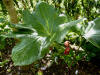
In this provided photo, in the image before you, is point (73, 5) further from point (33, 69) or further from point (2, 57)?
point (2, 57)

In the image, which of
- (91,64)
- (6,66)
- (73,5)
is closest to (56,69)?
(91,64)

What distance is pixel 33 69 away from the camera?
183 cm

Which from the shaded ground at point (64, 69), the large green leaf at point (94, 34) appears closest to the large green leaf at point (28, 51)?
the large green leaf at point (94, 34)

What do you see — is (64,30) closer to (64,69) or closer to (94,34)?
(94,34)

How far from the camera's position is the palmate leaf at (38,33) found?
0.95m

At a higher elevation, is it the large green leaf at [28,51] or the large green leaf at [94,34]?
the large green leaf at [94,34]

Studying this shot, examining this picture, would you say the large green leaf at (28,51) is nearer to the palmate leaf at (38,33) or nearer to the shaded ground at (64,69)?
the palmate leaf at (38,33)

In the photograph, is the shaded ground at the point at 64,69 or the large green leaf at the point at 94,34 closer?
the large green leaf at the point at 94,34

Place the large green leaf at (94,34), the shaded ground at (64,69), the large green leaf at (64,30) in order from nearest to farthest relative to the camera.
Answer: the large green leaf at (64,30) < the large green leaf at (94,34) < the shaded ground at (64,69)

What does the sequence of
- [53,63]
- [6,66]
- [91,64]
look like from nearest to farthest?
[91,64]
[53,63]
[6,66]

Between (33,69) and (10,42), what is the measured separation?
766mm

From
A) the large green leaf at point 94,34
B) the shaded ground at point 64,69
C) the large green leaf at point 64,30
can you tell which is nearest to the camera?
the large green leaf at point 64,30

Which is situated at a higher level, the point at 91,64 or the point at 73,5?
the point at 73,5

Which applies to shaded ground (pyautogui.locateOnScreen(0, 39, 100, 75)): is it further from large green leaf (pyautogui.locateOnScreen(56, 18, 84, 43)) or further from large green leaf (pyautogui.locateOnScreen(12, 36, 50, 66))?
large green leaf (pyautogui.locateOnScreen(56, 18, 84, 43))
